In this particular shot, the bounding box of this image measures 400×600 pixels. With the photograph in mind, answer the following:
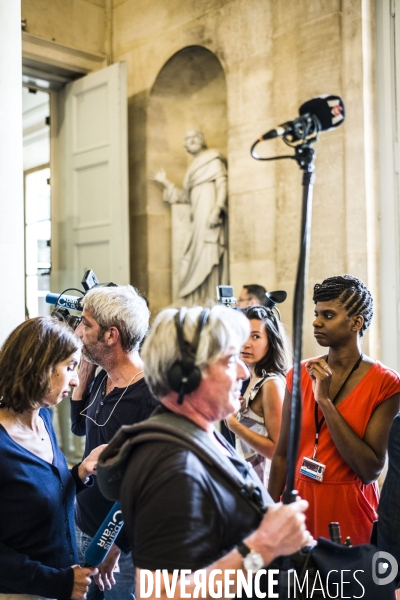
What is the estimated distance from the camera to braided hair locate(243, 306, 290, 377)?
97.6 inches

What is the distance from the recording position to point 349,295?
200 centimetres

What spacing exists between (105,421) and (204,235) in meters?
3.46

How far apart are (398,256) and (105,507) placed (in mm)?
2835

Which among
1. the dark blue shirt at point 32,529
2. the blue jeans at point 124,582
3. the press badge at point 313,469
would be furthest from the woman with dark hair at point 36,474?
the press badge at point 313,469

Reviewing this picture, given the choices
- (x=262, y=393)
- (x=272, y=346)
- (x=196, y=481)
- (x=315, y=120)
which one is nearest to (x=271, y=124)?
(x=272, y=346)

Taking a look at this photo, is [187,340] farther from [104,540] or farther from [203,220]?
[203,220]

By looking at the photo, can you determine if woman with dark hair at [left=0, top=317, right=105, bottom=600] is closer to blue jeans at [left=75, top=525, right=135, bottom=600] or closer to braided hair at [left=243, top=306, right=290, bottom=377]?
blue jeans at [left=75, top=525, right=135, bottom=600]

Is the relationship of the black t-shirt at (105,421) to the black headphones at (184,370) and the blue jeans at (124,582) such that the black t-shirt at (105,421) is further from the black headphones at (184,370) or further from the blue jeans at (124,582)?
the black headphones at (184,370)

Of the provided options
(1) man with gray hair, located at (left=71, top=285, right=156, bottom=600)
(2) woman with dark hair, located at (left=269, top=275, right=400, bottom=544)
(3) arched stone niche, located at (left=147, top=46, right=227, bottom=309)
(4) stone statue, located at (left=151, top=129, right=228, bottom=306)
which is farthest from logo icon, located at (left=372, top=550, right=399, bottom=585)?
(3) arched stone niche, located at (left=147, top=46, right=227, bottom=309)

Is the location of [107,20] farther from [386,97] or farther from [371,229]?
[371,229]

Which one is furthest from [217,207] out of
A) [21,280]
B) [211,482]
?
[211,482]

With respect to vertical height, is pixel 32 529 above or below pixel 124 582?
above

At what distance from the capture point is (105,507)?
180cm

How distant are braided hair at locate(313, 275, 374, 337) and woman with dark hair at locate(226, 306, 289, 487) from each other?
0.49 m
